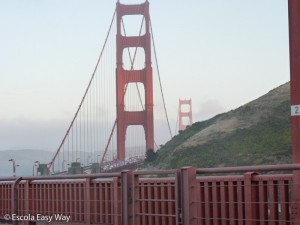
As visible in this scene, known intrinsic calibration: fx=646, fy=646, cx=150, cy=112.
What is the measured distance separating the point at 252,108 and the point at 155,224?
56.7 m

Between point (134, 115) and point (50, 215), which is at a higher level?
point (134, 115)

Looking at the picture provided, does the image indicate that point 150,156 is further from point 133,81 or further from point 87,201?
point 87,201

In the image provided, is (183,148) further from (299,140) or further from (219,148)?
(299,140)

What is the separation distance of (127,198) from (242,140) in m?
46.3

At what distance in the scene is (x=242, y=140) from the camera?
5459 centimetres

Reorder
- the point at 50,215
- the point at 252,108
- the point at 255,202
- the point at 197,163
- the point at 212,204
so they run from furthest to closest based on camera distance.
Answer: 1. the point at 252,108
2. the point at 197,163
3. the point at 50,215
4. the point at 212,204
5. the point at 255,202

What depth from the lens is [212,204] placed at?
8.42m

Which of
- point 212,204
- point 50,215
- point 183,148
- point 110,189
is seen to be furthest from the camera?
point 183,148

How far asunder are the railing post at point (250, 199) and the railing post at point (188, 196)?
65 centimetres

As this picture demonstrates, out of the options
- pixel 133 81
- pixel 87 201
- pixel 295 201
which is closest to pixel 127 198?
pixel 87 201

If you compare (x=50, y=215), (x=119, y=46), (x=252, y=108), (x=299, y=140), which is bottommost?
(x=50, y=215)

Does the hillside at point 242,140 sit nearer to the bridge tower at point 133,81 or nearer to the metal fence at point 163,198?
the bridge tower at point 133,81

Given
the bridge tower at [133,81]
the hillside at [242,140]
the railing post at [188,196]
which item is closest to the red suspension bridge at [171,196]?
the railing post at [188,196]

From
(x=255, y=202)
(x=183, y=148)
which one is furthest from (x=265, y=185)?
(x=183, y=148)
